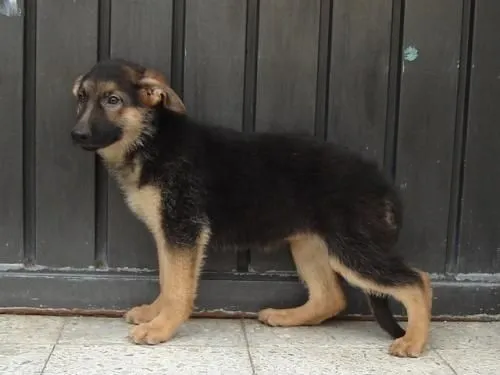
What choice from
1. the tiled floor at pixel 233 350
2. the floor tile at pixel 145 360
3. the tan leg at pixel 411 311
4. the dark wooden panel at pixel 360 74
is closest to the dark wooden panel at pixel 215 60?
the dark wooden panel at pixel 360 74

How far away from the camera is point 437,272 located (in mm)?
5070

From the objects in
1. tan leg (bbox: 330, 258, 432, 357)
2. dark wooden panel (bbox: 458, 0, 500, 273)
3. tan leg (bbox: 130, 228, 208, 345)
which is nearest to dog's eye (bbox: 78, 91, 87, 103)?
tan leg (bbox: 130, 228, 208, 345)

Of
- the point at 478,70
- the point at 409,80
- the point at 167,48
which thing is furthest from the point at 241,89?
the point at 478,70

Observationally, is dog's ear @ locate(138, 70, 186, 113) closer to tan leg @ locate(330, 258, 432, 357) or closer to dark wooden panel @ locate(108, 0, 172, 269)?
dark wooden panel @ locate(108, 0, 172, 269)

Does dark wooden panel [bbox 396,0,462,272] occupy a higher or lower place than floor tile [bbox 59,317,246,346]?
higher

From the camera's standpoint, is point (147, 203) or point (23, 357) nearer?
point (23, 357)

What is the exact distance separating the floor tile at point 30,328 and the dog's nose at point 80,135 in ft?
4.02

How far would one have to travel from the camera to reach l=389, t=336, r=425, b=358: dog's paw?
14.1ft

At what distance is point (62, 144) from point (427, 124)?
2401 millimetres

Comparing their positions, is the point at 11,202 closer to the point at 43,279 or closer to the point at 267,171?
the point at 43,279

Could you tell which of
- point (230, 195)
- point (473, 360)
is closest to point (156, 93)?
point (230, 195)

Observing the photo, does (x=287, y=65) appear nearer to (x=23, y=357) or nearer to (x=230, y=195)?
(x=230, y=195)

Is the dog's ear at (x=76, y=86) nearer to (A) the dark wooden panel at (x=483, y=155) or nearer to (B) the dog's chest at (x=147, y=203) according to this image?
(B) the dog's chest at (x=147, y=203)

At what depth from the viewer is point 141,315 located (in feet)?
15.4
